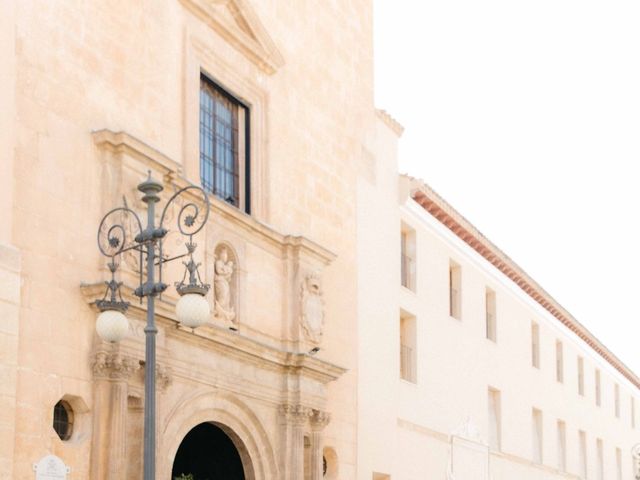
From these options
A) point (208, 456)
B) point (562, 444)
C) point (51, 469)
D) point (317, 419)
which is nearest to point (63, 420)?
point (51, 469)

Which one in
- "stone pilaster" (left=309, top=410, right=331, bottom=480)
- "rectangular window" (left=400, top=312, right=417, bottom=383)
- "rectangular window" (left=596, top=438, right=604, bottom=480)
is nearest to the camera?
"stone pilaster" (left=309, top=410, right=331, bottom=480)

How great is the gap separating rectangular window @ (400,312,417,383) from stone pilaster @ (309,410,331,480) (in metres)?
5.05

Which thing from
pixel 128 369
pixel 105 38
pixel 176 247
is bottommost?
pixel 128 369

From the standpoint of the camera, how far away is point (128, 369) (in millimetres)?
15156

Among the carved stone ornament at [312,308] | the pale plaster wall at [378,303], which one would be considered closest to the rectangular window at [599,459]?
the pale plaster wall at [378,303]

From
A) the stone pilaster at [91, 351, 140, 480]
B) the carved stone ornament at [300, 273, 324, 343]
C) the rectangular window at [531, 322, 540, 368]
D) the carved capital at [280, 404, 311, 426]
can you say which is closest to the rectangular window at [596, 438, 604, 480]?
the rectangular window at [531, 322, 540, 368]

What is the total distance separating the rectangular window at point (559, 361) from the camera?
117ft

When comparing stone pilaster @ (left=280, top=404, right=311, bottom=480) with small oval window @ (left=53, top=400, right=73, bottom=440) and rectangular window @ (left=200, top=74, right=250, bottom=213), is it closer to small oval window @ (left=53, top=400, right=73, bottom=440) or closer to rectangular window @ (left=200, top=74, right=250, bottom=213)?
Answer: rectangular window @ (left=200, top=74, right=250, bottom=213)

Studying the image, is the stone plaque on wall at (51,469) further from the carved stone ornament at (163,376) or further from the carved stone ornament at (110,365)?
the carved stone ornament at (163,376)

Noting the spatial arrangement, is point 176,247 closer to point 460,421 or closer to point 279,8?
point 279,8

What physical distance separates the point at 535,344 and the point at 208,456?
16210 millimetres

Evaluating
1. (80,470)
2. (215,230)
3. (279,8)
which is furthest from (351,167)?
(80,470)

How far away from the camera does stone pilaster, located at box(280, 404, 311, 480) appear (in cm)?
1859

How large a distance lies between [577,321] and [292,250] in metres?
19.7
